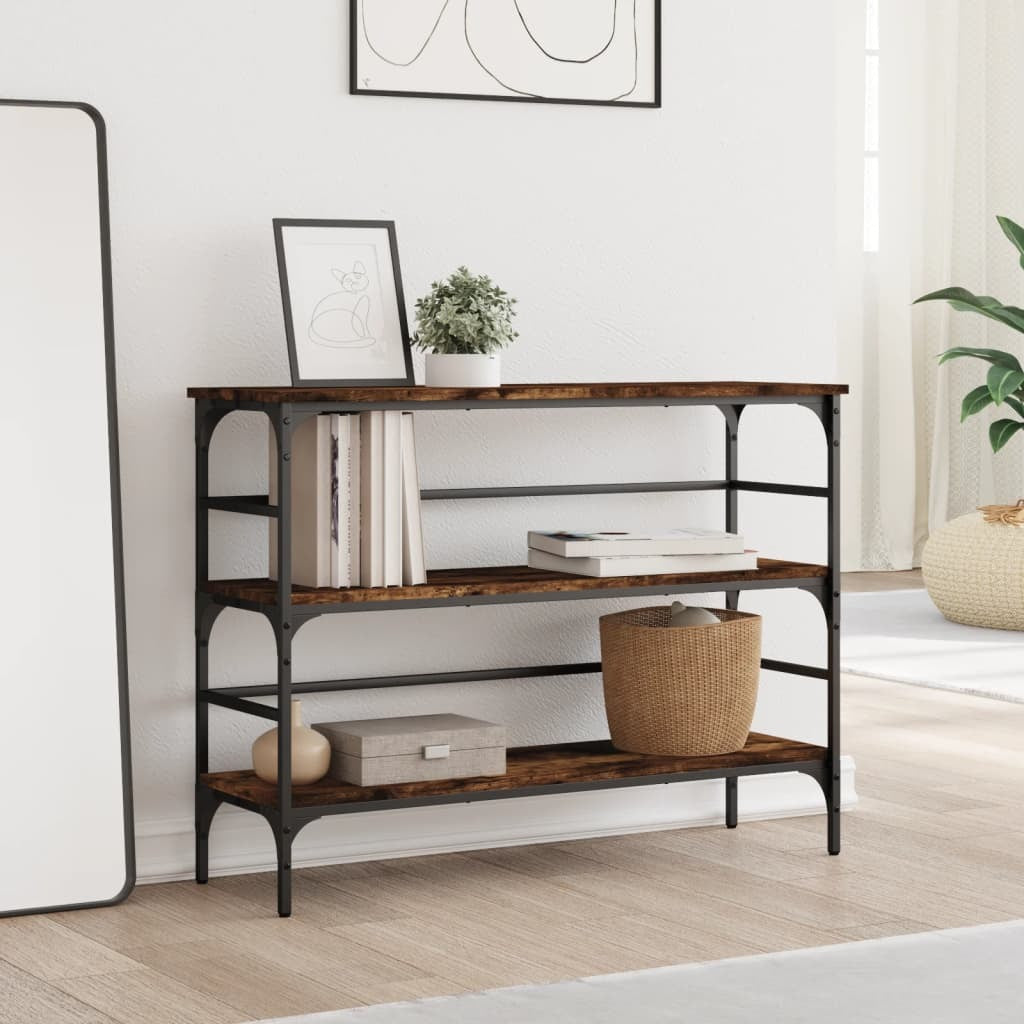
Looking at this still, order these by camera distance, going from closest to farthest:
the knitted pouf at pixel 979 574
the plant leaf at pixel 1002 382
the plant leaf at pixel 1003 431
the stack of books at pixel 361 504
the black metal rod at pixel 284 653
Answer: the black metal rod at pixel 284 653, the stack of books at pixel 361 504, the knitted pouf at pixel 979 574, the plant leaf at pixel 1002 382, the plant leaf at pixel 1003 431

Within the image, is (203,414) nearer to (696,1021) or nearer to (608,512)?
(608,512)

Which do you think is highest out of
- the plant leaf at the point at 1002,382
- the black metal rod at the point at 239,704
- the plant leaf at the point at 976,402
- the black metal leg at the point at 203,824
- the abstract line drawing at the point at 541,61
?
the abstract line drawing at the point at 541,61

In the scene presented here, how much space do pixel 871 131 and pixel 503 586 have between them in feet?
16.3

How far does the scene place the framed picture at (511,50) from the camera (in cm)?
304

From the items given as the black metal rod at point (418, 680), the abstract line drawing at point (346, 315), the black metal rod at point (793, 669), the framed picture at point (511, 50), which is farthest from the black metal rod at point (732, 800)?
the framed picture at point (511, 50)

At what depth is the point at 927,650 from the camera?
5.36m

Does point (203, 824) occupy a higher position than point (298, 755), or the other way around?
point (298, 755)

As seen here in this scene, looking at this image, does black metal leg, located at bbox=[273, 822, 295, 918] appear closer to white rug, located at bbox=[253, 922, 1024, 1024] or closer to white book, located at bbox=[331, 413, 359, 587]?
white book, located at bbox=[331, 413, 359, 587]

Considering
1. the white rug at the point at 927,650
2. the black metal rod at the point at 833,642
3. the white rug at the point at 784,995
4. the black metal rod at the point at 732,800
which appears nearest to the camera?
the white rug at the point at 784,995

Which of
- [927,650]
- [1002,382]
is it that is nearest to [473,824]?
[927,650]

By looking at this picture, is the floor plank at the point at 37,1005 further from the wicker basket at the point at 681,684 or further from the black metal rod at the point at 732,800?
the black metal rod at the point at 732,800

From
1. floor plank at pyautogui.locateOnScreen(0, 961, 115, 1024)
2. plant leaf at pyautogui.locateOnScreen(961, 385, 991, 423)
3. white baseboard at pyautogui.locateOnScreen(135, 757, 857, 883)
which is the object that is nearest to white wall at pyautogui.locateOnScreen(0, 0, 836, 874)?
white baseboard at pyautogui.locateOnScreen(135, 757, 857, 883)

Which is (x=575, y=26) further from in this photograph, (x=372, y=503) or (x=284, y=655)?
(x=284, y=655)

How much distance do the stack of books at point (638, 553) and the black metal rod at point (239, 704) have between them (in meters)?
0.51
